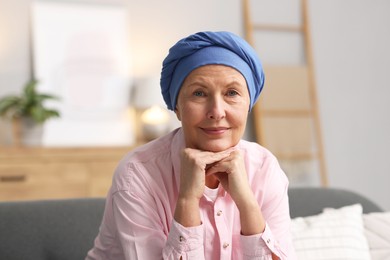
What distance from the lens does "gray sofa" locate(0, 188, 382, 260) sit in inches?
82.0

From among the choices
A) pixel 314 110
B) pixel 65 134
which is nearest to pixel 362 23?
pixel 314 110

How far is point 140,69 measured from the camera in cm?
512

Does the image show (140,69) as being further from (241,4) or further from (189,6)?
(241,4)

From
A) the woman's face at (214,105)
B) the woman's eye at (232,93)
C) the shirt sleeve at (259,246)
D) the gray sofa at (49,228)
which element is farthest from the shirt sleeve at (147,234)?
the gray sofa at (49,228)

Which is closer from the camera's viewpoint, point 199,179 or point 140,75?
point 199,179

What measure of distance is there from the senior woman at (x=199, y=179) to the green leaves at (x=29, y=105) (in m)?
2.77

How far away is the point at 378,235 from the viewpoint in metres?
2.34

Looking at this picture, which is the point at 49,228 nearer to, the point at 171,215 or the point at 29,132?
the point at 171,215

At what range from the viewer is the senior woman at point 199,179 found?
1.67 m

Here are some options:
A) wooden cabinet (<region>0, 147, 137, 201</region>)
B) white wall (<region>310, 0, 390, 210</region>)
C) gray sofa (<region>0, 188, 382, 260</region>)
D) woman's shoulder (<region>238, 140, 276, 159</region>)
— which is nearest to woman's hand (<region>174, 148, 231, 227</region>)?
woman's shoulder (<region>238, 140, 276, 159</region>)

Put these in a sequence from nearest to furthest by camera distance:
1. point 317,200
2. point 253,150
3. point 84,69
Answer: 1. point 253,150
2. point 317,200
3. point 84,69

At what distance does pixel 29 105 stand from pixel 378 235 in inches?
112

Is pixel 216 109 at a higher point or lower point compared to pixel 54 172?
higher

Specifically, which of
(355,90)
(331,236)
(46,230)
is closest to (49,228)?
(46,230)
